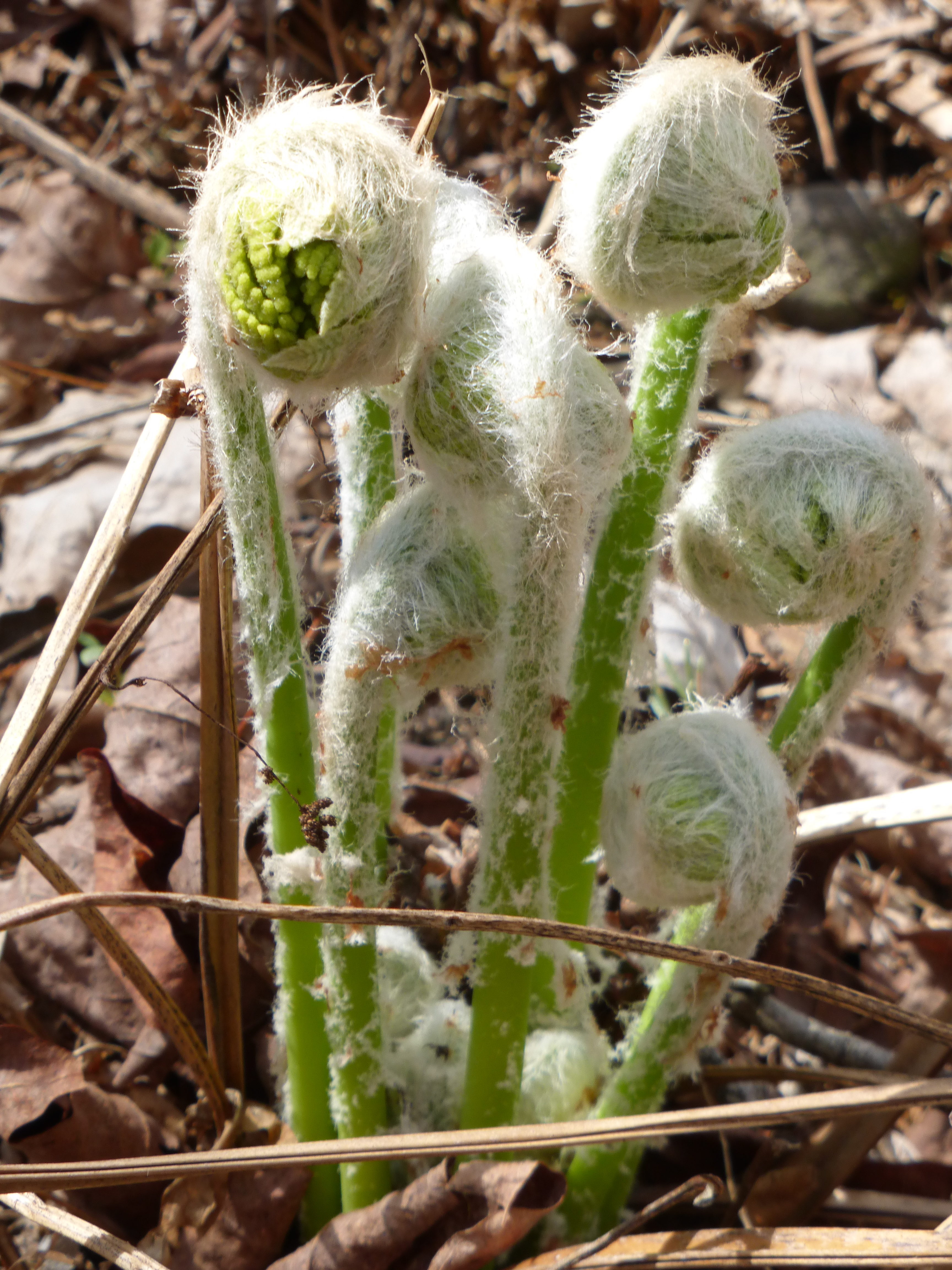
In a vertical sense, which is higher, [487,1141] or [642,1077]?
[487,1141]

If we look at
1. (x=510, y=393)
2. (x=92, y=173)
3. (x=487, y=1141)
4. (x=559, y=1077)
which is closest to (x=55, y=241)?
(x=92, y=173)

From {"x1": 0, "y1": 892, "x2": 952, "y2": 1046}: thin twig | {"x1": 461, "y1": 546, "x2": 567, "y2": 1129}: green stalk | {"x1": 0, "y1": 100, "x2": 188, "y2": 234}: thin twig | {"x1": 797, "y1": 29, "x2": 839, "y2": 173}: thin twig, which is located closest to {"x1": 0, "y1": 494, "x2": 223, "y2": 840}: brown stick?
{"x1": 0, "y1": 892, "x2": 952, "y2": 1046}: thin twig

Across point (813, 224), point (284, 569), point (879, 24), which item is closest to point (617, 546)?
point (284, 569)

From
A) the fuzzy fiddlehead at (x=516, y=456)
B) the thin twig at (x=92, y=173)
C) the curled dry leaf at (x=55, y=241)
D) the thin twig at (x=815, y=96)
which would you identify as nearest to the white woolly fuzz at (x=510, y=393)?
the fuzzy fiddlehead at (x=516, y=456)

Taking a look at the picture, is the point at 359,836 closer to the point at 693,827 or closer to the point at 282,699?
the point at 282,699

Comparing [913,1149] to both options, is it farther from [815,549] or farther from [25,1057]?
[25,1057]

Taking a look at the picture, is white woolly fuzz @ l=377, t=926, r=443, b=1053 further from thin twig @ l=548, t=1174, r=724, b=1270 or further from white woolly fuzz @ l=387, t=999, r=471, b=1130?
thin twig @ l=548, t=1174, r=724, b=1270

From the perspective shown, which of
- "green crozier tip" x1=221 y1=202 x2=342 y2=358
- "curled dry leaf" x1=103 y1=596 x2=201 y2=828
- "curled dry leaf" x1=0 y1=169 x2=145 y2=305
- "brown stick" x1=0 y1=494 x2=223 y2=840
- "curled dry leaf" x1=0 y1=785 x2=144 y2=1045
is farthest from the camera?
"curled dry leaf" x1=0 y1=169 x2=145 y2=305
